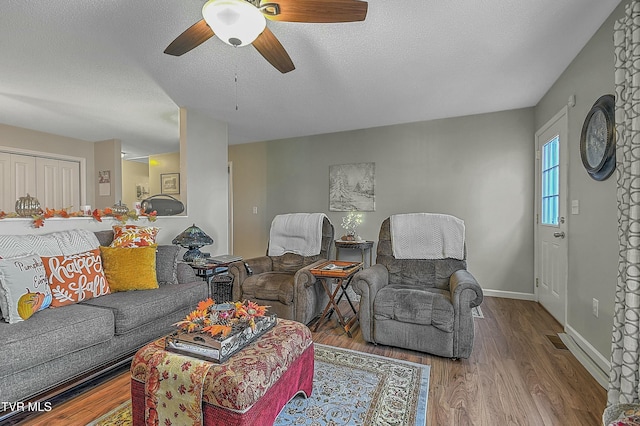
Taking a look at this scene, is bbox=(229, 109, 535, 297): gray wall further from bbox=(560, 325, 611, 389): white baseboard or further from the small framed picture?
the small framed picture

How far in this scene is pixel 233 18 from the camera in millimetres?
1434

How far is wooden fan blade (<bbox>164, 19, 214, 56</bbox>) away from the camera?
165 cm

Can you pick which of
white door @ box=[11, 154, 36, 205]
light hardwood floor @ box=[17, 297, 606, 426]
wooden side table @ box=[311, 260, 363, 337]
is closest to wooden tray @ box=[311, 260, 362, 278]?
wooden side table @ box=[311, 260, 363, 337]

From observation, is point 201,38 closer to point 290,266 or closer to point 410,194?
point 290,266

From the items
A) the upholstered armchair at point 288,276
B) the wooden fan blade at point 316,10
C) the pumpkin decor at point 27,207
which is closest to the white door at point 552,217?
the upholstered armchair at point 288,276

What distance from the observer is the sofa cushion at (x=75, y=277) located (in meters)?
2.03

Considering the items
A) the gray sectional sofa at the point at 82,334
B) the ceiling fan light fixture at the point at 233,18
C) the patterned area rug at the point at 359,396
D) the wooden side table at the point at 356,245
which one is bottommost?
the patterned area rug at the point at 359,396

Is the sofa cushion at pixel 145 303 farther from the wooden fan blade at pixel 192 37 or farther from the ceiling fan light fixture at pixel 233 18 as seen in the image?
the ceiling fan light fixture at pixel 233 18

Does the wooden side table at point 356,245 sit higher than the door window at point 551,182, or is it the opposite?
the door window at point 551,182

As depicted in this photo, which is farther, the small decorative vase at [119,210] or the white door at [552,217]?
the small decorative vase at [119,210]

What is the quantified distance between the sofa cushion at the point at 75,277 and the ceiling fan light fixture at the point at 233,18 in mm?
1903

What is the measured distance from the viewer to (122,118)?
4.18 meters

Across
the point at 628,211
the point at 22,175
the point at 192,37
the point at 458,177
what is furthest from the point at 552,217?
the point at 22,175

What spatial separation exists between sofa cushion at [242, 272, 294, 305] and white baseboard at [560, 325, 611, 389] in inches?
88.5
